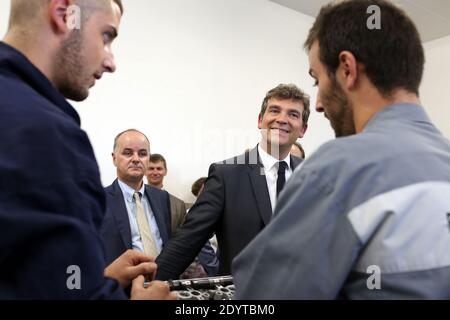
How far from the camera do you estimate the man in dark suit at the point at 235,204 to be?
1.50 meters

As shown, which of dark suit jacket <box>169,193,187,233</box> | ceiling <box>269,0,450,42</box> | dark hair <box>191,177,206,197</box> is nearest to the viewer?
dark suit jacket <box>169,193,187,233</box>

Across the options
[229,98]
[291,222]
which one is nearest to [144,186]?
[229,98]

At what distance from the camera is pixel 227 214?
162 cm

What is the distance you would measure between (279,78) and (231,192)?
8.17 feet

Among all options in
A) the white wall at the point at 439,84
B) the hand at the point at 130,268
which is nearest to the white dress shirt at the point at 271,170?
the hand at the point at 130,268

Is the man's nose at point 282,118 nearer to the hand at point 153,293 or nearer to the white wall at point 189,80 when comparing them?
the hand at point 153,293

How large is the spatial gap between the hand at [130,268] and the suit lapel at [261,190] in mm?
625

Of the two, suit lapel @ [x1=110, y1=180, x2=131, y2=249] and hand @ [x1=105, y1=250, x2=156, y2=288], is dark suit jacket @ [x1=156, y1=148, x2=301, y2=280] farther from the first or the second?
suit lapel @ [x1=110, y1=180, x2=131, y2=249]

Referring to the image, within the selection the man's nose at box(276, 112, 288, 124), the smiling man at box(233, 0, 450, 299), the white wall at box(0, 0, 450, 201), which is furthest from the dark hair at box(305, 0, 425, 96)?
the white wall at box(0, 0, 450, 201)

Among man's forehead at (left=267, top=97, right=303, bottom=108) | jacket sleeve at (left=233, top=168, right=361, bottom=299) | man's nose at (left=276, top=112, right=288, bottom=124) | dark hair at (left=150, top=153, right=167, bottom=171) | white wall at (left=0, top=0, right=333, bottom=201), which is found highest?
white wall at (left=0, top=0, right=333, bottom=201)

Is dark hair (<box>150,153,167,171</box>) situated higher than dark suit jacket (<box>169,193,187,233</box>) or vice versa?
dark hair (<box>150,153,167,171</box>)

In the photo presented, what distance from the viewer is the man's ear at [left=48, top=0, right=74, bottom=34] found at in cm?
91

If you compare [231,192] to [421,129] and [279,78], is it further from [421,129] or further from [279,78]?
[279,78]

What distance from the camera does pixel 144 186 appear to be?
248 centimetres
